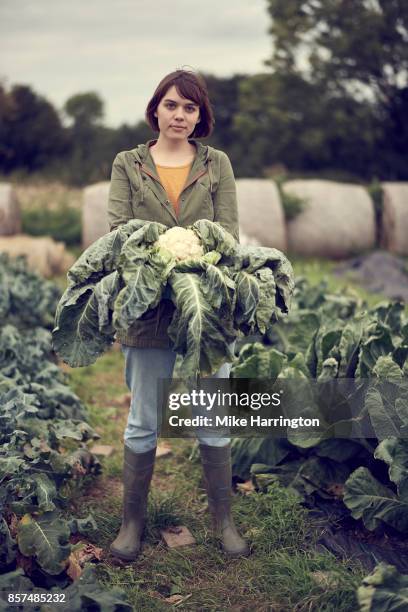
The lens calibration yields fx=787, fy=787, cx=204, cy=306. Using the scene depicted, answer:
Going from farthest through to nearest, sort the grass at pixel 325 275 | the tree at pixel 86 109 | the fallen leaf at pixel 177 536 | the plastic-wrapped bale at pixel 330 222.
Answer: the tree at pixel 86 109 → the plastic-wrapped bale at pixel 330 222 → the grass at pixel 325 275 → the fallen leaf at pixel 177 536

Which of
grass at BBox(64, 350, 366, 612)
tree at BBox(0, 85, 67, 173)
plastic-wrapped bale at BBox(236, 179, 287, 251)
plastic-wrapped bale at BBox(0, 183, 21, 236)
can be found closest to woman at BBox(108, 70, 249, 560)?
grass at BBox(64, 350, 366, 612)

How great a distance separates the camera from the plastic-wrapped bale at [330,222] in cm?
1201

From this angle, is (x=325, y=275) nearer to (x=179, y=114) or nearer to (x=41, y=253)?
(x=41, y=253)

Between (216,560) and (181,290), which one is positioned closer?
(181,290)

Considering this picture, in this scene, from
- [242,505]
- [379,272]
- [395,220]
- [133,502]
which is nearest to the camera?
[133,502]

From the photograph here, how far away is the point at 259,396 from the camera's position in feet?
14.4

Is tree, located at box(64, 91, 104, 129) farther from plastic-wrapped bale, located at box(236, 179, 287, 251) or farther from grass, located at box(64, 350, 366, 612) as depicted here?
grass, located at box(64, 350, 366, 612)

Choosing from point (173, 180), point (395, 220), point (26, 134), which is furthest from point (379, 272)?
point (26, 134)

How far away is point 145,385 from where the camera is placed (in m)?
3.44

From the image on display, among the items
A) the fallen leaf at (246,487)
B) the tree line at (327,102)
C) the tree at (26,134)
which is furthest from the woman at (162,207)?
the tree at (26,134)

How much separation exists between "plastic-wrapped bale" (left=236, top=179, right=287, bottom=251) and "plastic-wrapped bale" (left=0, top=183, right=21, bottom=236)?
3.34 metres

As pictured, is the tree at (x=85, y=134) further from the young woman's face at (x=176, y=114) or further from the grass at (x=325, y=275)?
the young woman's face at (x=176, y=114)

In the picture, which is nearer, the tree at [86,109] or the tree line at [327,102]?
the tree line at [327,102]

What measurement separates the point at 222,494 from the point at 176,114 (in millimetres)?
1747
